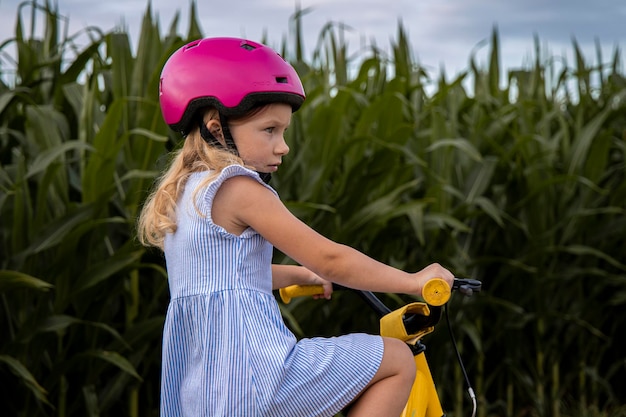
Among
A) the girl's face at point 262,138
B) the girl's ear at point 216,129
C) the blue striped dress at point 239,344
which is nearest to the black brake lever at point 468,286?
the blue striped dress at point 239,344

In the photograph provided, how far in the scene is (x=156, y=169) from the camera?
3.75m

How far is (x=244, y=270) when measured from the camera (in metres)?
2.23

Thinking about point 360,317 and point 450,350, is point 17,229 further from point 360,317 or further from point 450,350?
point 450,350

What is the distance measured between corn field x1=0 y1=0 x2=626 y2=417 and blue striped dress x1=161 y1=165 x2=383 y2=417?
849 mm

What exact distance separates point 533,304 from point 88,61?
Result: 245cm

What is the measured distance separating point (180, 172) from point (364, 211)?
180 centimetres

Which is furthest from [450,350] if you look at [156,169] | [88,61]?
[88,61]

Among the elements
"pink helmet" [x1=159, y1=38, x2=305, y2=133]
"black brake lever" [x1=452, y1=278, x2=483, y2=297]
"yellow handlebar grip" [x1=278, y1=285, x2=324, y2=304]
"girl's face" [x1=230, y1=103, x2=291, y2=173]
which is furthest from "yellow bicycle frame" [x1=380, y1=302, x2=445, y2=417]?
"pink helmet" [x1=159, y1=38, x2=305, y2=133]

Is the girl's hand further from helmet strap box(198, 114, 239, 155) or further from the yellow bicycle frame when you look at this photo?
helmet strap box(198, 114, 239, 155)

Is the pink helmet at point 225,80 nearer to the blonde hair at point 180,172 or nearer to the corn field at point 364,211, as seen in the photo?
the blonde hair at point 180,172

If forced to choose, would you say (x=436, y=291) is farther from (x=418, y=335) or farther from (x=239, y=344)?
(x=239, y=344)

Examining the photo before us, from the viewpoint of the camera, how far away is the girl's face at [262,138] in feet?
7.59

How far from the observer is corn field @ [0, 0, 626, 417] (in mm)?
3580

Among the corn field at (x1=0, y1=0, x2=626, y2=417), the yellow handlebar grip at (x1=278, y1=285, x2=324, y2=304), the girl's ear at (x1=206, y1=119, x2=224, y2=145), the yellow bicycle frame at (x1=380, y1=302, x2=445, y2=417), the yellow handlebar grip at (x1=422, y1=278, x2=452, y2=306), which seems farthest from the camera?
the corn field at (x1=0, y1=0, x2=626, y2=417)
